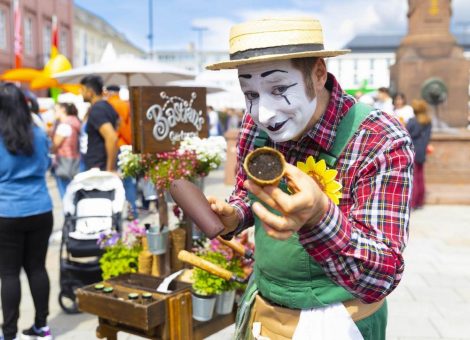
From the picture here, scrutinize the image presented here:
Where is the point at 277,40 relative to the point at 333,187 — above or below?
above

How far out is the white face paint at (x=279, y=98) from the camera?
1.51m

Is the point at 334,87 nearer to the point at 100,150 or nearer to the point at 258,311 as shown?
the point at 258,311

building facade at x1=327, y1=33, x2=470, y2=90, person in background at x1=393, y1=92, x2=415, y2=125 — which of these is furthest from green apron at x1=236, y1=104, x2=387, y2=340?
building facade at x1=327, y1=33, x2=470, y2=90

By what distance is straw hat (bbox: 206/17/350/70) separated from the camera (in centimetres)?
146

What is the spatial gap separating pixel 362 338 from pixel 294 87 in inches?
30.8

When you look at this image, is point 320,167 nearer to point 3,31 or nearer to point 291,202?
point 291,202

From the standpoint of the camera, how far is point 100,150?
6223 mm

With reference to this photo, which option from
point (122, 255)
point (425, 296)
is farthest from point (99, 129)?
point (425, 296)

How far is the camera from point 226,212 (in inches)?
69.1

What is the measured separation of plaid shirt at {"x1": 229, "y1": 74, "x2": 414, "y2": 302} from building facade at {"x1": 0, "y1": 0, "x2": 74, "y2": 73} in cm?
3152

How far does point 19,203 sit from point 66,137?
356 centimetres

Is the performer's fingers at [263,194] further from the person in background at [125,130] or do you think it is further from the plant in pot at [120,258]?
the person in background at [125,130]

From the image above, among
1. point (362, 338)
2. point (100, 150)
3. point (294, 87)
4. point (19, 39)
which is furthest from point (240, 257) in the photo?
point (19, 39)

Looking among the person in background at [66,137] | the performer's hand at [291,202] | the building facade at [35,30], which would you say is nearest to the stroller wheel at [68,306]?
the person in background at [66,137]
